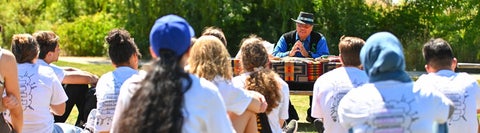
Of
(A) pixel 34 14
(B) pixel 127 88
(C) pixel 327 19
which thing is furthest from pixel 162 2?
(B) pixel 127 88

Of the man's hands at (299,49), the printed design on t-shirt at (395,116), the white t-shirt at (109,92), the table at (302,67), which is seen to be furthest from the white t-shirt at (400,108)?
the man's hands at (299,49)

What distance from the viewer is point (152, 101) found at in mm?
3369

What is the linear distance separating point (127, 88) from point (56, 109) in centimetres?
241

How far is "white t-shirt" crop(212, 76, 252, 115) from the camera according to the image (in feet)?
14.3

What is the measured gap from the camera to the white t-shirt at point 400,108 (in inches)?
150

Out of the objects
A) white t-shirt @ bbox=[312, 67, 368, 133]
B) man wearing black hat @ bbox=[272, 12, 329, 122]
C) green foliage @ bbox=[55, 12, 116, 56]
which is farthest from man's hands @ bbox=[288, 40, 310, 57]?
green foliage @ bbox=[55, 12, 116, 56]

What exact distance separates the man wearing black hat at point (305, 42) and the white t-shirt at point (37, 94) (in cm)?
315

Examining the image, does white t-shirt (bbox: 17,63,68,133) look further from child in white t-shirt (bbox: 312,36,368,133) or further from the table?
the table

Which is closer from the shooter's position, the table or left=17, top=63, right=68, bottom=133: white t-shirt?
left=17, top=63, right=68, bottom=133: white t-shirt

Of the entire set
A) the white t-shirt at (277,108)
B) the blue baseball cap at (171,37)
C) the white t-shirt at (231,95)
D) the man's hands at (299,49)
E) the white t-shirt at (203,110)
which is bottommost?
the man's hands at (299,49)

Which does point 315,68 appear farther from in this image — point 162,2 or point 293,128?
point 162,2

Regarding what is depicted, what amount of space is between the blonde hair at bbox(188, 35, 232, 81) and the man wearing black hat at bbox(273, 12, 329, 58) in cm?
409

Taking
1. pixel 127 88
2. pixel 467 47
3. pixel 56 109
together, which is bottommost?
pixel 467 47

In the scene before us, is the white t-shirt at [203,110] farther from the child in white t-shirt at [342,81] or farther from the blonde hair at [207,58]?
the child in white t-shirt at [342,81]
